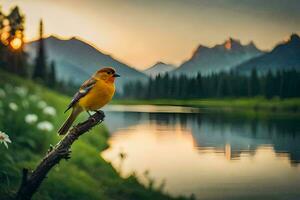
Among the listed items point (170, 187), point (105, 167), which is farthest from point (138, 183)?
point (170, 187)

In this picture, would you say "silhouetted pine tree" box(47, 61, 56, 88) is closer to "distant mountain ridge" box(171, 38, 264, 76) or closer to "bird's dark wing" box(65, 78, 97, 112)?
"distant mountain ridge" box(171, 38, 264, 76)

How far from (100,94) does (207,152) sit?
24.3ft

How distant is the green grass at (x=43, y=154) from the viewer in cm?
529

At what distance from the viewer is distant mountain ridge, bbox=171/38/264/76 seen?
9117 mm

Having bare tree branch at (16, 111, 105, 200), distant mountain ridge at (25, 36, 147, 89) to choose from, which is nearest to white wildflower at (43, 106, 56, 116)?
distant mountain ridge at (25, 36, 147, 89)

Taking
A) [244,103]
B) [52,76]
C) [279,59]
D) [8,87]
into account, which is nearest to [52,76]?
[52,76]

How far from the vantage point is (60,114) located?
7.46 meters

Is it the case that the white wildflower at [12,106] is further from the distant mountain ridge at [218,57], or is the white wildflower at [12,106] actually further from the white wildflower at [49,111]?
the distant mountain ridge at [218,57]

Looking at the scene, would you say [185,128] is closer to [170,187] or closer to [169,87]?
[169,87]

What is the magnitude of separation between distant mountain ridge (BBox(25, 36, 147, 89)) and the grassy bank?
2.69 feet

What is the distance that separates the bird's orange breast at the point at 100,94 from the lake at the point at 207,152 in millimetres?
4058

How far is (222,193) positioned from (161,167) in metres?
1.15

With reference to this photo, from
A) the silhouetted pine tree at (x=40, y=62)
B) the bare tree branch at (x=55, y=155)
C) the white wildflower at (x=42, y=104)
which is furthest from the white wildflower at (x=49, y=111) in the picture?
the bare tree branch at (x=55, y=155)

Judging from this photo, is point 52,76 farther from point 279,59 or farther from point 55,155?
point 55,155
